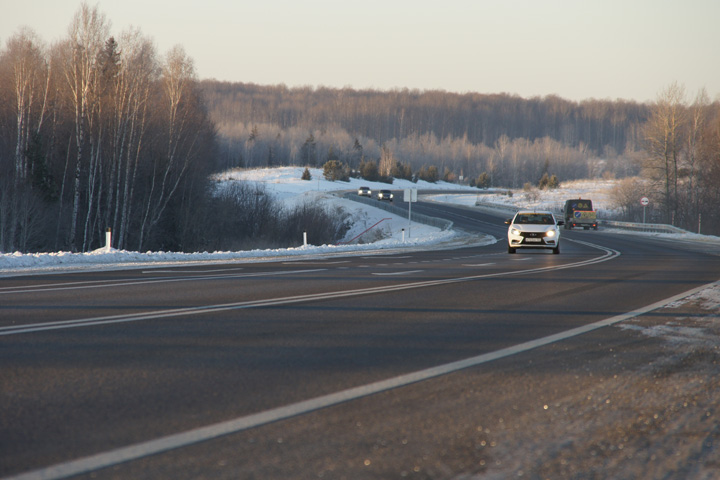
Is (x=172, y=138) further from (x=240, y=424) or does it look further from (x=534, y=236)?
(x=240, y=424)

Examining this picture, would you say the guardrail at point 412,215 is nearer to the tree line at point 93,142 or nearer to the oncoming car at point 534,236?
the tree line at point 93,142

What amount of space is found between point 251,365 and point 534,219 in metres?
23.1

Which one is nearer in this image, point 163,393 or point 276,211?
point 163,393

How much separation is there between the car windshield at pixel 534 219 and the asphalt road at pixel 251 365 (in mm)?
14129

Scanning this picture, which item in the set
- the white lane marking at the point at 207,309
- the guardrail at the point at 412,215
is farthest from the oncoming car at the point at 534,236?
the guardrail at the point at 412,215

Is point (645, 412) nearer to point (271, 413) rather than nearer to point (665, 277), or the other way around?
point (271, 413)

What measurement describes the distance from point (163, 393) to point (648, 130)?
3145 inches

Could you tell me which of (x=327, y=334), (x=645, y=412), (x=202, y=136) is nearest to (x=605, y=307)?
(x=327, y=334)

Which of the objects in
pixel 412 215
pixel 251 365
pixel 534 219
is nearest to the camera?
pixel 251 365

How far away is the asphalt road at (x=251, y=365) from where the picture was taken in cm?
373

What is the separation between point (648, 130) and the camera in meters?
76.8

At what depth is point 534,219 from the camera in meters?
27.7

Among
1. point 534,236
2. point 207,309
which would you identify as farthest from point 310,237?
point 207,309

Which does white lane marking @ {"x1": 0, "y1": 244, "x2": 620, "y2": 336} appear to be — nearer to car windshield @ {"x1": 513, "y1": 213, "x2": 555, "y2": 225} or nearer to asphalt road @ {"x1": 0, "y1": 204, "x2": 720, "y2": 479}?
asphalt road @ {"x1": 0, "y1": 204, "x2": 720, "y2": 479}
